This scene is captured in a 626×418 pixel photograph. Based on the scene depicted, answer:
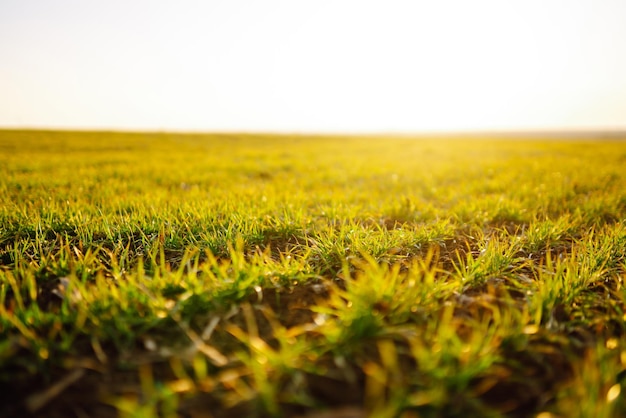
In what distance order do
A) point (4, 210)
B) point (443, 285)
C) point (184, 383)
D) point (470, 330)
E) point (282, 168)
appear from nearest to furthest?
1. point (184, 383)
2. point (470, 330)
3. point (443, 285)
4. point (4, 210)
5. point (282, 168)

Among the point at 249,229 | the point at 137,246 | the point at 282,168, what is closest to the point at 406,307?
the point at 249,229

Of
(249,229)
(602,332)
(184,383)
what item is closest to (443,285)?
(602,332)

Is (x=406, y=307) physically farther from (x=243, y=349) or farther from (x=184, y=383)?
(x=184, y=383)

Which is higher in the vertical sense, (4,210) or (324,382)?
(4,210)

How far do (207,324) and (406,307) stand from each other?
104 cm

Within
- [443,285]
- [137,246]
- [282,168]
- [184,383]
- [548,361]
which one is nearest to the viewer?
[184,383]

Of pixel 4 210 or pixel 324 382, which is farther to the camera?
pixel 4 210

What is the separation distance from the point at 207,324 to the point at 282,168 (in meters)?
8.14

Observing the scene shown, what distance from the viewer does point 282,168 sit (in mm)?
9789

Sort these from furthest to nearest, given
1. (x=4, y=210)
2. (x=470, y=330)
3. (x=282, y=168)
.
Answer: (x=282, y=168) → (x=4, y=210) → (x=470, y=330)

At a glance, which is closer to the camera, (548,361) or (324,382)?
(324,382)

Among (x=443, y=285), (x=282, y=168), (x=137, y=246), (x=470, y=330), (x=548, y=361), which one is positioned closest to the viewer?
(x=548, y=361)

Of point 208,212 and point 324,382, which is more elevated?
point 208,212

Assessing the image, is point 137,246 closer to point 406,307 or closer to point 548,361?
point 406,307
